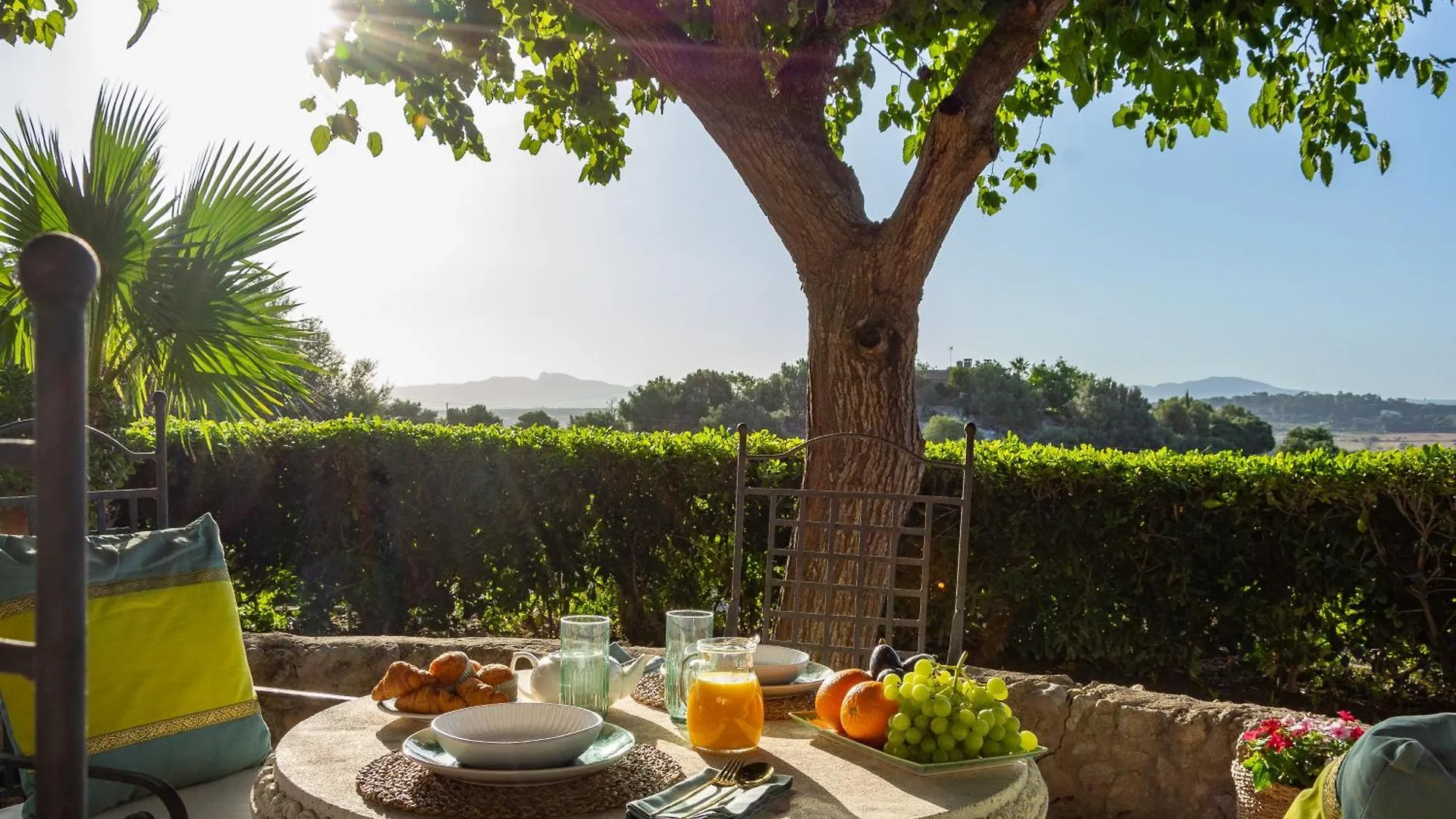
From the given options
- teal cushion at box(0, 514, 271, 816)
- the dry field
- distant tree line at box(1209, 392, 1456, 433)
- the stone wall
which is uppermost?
distant tree line at box(1209, 392, 1456, 433)

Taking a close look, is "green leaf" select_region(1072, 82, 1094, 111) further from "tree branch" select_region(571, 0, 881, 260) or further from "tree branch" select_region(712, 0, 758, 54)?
"tree branch" select_region(712, 0, 758, 54)

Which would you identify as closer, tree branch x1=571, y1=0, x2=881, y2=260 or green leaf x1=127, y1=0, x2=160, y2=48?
tree branch x1=571, y1=0, x2=881, y2=260

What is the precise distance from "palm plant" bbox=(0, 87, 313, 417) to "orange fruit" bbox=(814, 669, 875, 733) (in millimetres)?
3379

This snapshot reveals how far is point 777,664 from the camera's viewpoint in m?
2.10

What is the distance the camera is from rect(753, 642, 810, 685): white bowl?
6.72 feet

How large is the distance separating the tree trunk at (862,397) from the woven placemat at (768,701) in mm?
1331

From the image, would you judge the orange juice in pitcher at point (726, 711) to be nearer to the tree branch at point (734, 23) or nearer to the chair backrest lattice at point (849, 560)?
the chair backrest lattice at point (849, 560)

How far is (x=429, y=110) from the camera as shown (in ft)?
14.8

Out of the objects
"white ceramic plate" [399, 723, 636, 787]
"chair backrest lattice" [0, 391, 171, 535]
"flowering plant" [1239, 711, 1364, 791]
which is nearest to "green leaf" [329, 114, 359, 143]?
"chair backrest lattice" [0, 391, 171, 535]

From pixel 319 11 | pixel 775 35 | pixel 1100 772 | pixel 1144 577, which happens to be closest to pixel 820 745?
pixel 1100 772

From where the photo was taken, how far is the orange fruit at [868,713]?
1679 millimetres

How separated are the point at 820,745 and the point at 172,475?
4834 mm

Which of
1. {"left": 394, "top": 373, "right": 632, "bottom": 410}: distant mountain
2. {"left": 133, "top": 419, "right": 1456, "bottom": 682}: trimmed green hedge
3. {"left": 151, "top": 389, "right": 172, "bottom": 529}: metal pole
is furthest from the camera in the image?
{"left": 394, "top": 373, "right": 632, "bottom": 410}: distant mountain

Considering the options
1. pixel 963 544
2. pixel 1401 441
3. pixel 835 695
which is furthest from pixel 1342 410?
pixel 835 695
